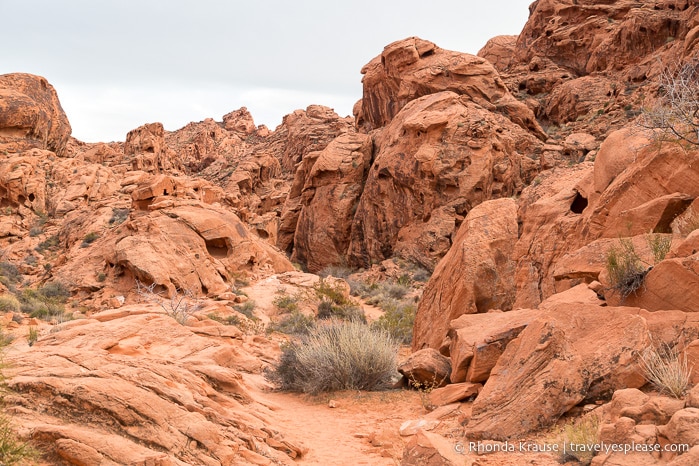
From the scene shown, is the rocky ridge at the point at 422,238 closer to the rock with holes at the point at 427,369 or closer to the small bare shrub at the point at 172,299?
the rock with holes at the point at 427,369

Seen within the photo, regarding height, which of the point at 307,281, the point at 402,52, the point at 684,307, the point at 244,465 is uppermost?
the point at 402,52

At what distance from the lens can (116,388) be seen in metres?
4.82

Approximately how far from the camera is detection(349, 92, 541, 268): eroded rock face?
26156 millimetres

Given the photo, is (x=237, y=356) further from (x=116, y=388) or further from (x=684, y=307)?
(x=684, y=307)

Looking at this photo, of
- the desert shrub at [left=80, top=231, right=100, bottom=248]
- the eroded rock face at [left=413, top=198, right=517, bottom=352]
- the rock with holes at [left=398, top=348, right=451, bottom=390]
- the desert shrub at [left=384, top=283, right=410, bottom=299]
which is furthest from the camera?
the desert shrub at [left=384, top=283, right=410, bottom=299]

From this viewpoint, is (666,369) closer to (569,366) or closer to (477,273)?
(569,366)

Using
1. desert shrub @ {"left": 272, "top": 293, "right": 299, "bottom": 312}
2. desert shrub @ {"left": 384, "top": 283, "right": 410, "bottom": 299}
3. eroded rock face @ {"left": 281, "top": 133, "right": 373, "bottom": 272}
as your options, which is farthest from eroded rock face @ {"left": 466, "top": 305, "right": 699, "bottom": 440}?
eroded rock face @ {"left": 281, "top": 133, "right": 373, "bottom": 272}

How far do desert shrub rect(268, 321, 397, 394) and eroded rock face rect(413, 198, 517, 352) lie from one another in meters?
1.11

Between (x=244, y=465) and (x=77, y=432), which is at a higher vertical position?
(x=77, y=432)

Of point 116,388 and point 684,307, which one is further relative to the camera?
point 684,307

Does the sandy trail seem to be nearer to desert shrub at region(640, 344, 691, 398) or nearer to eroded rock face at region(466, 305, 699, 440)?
eroded rock face at region(466, 305, 699, 440)

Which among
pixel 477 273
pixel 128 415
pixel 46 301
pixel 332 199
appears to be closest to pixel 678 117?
pixel 477 273

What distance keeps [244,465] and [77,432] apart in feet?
4.77

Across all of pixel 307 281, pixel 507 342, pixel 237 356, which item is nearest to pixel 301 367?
pixel 237 356
